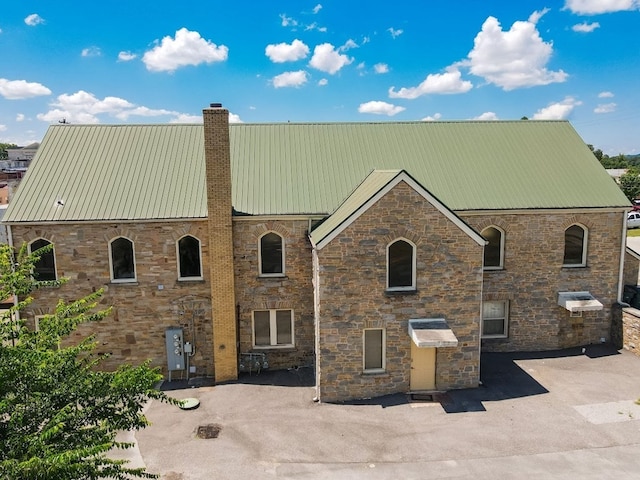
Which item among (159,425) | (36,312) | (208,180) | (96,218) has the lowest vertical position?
(159,425)

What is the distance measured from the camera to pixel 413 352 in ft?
55.7

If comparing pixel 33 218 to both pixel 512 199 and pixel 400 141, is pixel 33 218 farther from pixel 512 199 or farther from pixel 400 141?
pixel 512 199

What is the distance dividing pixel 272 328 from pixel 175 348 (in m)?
3.85

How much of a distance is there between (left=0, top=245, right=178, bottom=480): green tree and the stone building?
303 inches

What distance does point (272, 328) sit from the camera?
19469mm

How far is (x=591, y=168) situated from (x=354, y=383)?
48.0 ft

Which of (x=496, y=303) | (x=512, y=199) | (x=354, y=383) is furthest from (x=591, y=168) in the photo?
(x=354, y=383)

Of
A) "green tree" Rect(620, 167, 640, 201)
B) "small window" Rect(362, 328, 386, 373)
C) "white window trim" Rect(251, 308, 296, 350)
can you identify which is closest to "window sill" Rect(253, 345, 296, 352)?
"white window trim" Rect(251, 308, 296, 350)

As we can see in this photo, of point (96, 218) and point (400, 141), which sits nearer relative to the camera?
point (96, 218)

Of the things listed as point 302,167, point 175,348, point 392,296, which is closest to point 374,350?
point 392,296

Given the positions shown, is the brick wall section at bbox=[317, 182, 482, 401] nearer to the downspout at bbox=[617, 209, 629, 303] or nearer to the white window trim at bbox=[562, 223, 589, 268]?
the white window trim at bbox=[562, 223, 589, 268]

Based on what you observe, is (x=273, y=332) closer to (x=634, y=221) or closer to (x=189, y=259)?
(x=189, y=259)

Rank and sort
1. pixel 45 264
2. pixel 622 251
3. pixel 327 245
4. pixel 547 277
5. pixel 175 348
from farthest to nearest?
pixel 622 251
pixel 547 277
pixel 175 348
pixel 45 264
pixel 327 245

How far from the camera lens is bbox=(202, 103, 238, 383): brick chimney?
58.3ft
